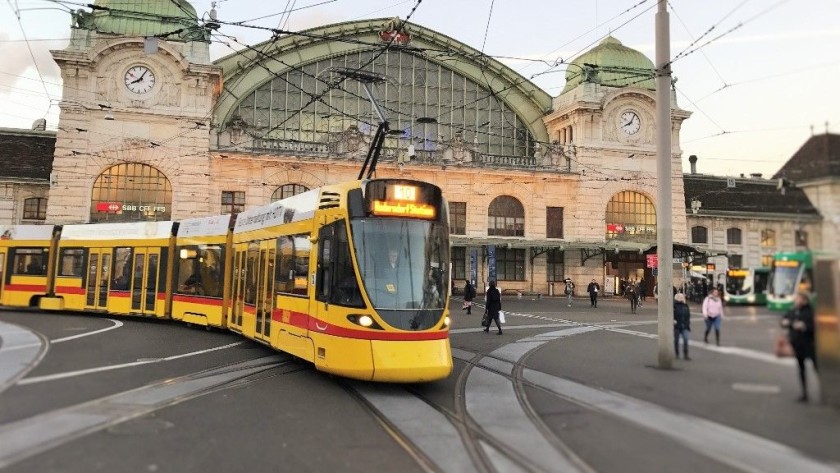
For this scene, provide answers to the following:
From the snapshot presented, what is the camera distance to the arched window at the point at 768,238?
16.9ft

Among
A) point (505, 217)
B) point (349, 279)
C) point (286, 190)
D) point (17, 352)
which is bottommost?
point (17, 352)

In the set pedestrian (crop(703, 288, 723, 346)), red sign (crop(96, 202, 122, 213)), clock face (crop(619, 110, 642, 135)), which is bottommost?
pedestrian (crop(703, 288, 723, 346))

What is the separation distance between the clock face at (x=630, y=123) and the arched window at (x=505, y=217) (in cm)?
890

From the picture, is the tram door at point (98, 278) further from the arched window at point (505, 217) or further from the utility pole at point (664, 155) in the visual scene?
the arched window at point (505, 217)

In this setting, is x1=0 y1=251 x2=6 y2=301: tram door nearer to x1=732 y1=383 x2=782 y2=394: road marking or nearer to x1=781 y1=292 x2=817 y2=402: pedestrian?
x1=732 y1=383 x2=782 y2=394: road marking

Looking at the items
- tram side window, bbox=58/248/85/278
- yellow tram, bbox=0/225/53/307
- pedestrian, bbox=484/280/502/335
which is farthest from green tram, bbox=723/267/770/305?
yellow tram, bbox=0/225/53/307

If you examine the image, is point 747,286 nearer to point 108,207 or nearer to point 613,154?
point 108,207

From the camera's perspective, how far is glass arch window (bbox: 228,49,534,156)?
41500 millimetres

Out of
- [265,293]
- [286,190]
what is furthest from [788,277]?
[286,190]

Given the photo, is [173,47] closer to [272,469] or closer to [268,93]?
[268,93]

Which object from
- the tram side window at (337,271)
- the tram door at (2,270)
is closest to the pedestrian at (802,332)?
the tram side window at (337,271)

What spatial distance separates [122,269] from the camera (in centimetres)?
2052

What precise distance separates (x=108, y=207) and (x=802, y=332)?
37363 millimetres

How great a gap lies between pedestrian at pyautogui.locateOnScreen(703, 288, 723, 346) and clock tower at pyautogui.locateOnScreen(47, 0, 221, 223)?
112 feet
